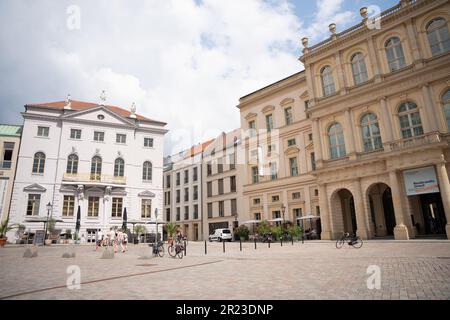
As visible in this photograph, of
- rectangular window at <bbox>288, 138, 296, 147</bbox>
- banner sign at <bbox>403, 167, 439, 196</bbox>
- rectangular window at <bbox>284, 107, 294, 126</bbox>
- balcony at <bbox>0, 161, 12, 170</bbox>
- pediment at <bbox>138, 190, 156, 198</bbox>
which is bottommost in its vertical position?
banner sign at <bbox>403, 167, 439, 196</bbox>

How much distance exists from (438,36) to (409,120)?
7492 mm

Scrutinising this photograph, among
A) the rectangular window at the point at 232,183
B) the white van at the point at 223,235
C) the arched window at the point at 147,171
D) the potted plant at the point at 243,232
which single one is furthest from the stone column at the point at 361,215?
the arched window at the point at 147,171

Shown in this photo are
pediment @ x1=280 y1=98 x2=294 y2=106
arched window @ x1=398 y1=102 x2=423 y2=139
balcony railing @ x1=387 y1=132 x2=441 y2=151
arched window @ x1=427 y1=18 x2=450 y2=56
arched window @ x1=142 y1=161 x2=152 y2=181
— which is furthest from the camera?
arched window @ x1=142 y1=161 x2=152 y2=181

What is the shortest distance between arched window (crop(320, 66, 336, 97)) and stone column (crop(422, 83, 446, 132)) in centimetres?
872

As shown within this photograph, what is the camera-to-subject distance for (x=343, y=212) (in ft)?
105

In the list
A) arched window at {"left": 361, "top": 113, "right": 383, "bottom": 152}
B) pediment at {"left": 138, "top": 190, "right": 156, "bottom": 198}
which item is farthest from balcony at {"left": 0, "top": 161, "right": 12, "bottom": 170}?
arched window at {"left": 361, "top": 113, "right": 383, "bottom": 152}

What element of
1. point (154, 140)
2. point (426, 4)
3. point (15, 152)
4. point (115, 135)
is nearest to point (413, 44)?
point (426, 4)

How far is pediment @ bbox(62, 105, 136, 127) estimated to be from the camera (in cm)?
3706

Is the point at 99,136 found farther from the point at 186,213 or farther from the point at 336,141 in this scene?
the point at 336,141

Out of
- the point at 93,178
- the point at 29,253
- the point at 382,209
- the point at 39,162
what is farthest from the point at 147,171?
the point at 382,209

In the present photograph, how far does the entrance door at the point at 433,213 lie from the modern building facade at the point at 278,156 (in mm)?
10075

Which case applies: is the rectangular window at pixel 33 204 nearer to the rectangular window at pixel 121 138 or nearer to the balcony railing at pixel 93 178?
the balcony railing at pixel 93 178

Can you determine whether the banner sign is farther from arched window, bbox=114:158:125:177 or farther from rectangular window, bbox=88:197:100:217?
rectangular window, bbox=88:197:100:217
